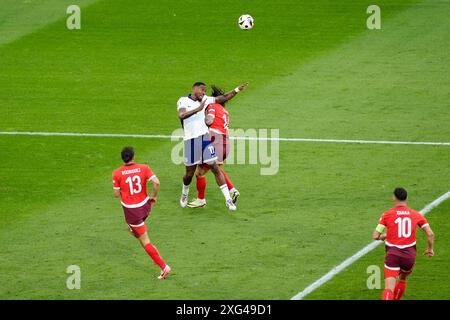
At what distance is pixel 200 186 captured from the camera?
20.4 meters

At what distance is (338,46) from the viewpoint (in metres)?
30.6

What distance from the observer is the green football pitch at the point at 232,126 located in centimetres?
1762

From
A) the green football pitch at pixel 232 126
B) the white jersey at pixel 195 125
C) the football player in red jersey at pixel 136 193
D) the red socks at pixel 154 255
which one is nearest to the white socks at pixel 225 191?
the green football pitch at pixel 232 126

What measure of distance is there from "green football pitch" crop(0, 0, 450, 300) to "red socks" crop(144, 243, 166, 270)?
31 centimetres

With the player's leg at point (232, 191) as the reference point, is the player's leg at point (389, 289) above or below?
below

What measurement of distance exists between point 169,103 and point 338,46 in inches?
240

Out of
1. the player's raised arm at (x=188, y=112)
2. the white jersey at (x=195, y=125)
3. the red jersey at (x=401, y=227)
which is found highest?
the player's raised arm at (x=188, y=112)

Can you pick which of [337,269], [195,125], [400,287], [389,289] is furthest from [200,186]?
[389,289]

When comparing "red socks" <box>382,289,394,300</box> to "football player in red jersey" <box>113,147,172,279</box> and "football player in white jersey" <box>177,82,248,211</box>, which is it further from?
"football player in white jersey" <box>177,82,248,211</box>

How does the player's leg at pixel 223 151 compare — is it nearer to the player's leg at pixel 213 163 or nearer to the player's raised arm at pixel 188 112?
the player's leg at pixel 213 163

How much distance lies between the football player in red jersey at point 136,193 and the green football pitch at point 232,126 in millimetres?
550

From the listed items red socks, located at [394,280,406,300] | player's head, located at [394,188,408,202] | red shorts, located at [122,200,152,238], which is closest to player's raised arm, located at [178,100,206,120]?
red shorts, located at [122,200,152,238]

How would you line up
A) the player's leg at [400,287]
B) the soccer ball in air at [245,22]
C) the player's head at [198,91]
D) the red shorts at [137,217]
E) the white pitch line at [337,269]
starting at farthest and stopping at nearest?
1. the soccer ball in air at [245,22]
2. the player's head at [198,91]
3. the red shorts at [137,217]
4. the white pitch line at [337,269]
5. the player's leg at [400,287]
